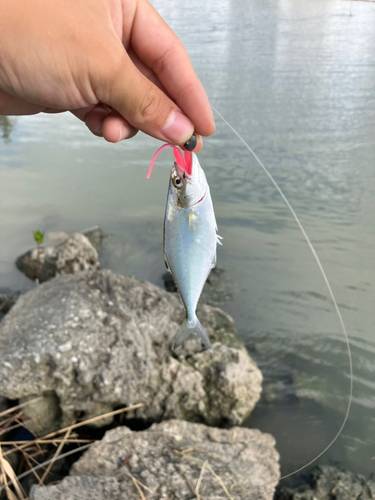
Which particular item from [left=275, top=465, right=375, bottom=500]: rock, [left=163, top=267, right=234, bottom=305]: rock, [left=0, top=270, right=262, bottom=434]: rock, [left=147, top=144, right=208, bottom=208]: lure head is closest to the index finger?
[left=147, top=144, right=208, bottom=208]: lure head

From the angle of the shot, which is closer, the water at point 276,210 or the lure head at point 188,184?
the lure head at point 188,184

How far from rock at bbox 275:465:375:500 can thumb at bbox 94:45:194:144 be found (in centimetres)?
257

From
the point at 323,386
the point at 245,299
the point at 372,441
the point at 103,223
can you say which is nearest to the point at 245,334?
the point at 245,299

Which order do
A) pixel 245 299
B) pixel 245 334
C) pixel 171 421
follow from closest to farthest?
pixel 171 421
pixel 245 334
pixel 245 299

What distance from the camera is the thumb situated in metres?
1.65

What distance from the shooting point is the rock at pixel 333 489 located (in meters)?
2.71

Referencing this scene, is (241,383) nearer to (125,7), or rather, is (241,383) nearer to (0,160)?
(125,7)

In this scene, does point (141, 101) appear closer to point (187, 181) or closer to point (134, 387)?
point (187, 181)

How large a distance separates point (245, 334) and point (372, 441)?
5.23 feet

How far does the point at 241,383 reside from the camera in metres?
3.28

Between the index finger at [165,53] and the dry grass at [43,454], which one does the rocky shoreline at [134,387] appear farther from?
the index finger at [165,53]

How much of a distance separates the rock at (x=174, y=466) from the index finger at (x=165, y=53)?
227cm

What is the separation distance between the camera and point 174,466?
8.52 ft

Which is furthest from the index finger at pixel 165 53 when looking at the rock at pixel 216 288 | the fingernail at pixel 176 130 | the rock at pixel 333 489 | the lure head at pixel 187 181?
the rock at pixel 216 288
